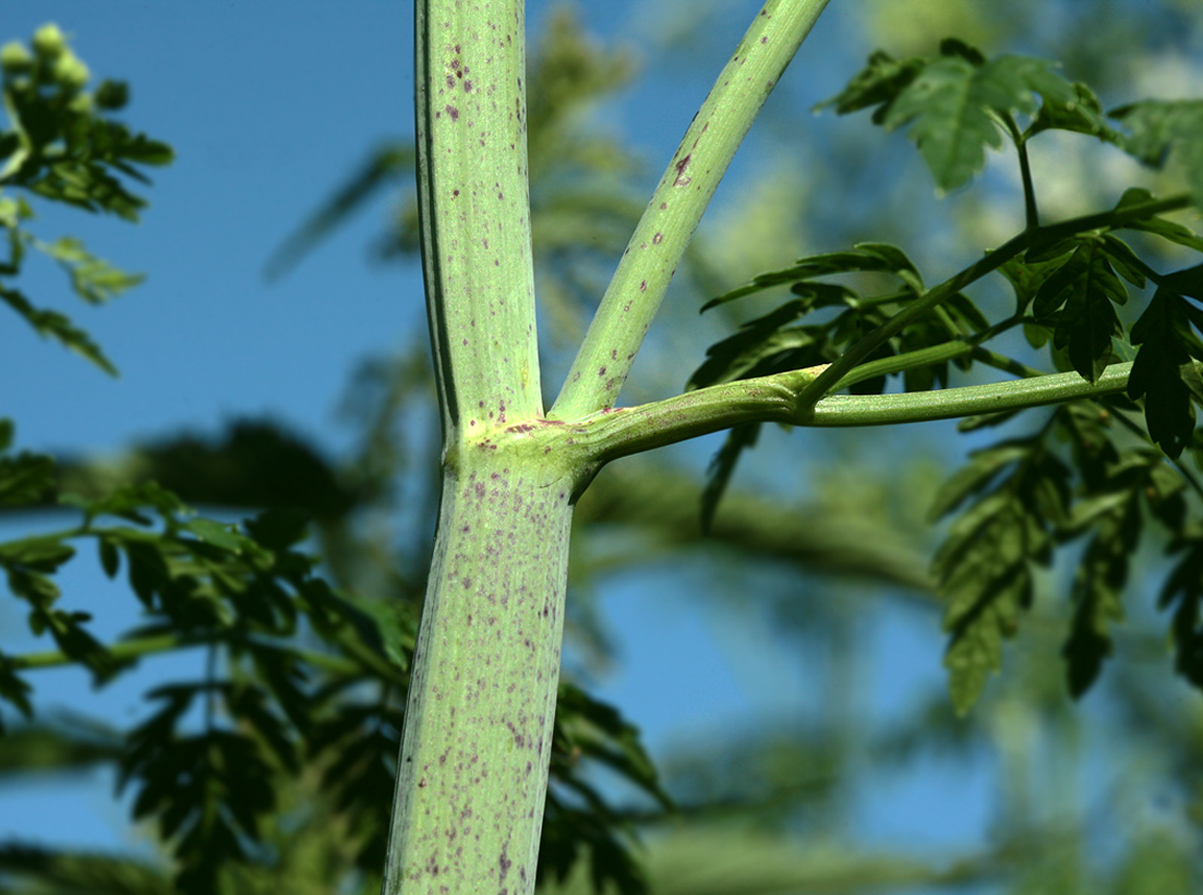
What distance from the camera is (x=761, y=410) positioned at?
0.57 metres

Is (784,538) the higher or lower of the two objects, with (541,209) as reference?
lower

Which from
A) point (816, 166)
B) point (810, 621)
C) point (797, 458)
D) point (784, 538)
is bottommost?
point (784, 538)

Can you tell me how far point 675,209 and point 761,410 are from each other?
0.12 meters

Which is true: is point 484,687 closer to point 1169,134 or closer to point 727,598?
point 1169,134

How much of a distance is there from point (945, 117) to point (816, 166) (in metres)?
8.87

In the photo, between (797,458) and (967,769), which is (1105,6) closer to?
(797,458)

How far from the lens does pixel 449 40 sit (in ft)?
2.03

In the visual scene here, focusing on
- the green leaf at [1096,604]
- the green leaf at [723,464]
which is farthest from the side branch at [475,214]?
the green leaf at [1096,604]

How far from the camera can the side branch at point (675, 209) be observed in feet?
1.92

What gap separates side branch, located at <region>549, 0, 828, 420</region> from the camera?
23.1 inches

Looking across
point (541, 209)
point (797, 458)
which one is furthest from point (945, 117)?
point (797, 458)

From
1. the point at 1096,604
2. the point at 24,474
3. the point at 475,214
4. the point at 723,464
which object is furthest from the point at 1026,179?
the point at 24,474

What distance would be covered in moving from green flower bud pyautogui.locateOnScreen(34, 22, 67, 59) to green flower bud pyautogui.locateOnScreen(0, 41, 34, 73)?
2 centimetres

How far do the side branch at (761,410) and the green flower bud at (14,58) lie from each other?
0.87 m
